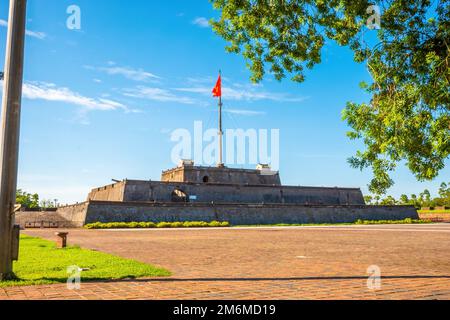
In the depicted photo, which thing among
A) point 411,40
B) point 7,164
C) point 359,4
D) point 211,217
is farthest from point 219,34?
point 211,217

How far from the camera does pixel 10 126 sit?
255 inches

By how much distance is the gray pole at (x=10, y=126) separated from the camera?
6.27 m

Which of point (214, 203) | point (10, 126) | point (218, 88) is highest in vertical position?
point (218, 88)

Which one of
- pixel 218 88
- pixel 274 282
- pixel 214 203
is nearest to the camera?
pixel 274 282

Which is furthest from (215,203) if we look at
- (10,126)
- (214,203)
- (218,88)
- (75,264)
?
(10,126)

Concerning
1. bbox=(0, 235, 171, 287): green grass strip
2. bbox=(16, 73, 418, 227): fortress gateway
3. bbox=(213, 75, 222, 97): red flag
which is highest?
bbox=(213, 75, 222, 97): red flag

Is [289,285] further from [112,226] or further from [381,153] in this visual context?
[112,226]

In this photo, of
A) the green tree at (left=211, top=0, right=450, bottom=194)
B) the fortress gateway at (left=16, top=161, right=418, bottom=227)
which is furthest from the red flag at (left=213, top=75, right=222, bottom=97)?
the green tree at (left=211, top=0, right=450, bottom=194)

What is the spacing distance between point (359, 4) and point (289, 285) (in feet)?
17.0

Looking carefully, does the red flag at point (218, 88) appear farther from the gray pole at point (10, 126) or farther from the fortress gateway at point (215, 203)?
the gray pole at point (10, 126)

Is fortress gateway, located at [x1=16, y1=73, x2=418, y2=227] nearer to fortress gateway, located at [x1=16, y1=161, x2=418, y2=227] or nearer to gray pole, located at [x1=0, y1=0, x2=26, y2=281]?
fortress gateway, located at [x1=16, y1=161, x2=418, y2=227]

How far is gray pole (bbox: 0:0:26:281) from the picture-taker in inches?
247

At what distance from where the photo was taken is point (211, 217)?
3747 centimetres

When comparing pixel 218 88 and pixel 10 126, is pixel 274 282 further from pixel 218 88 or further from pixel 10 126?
pixel 218 88
